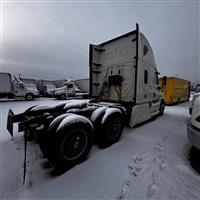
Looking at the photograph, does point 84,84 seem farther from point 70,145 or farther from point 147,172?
point 147,172

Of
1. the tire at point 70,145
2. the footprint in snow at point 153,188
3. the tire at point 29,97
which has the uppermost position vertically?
the tire at point 29,97

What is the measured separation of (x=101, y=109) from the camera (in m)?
3.49

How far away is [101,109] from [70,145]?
128cm

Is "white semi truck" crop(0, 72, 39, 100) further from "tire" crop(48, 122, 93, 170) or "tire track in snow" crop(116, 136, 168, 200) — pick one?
"tire track in snow" crop(116, 136, 168, 200)

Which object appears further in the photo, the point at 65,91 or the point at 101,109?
the point at 65,91

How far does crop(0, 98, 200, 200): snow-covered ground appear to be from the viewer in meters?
1.91

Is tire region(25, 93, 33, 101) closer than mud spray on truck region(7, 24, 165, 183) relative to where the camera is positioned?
No

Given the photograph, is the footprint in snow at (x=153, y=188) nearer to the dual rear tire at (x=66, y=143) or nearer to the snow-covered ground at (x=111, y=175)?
the snow-covered ground at (x=111, y=175)

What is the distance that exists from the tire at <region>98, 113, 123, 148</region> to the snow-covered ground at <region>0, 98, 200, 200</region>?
0.19 metres

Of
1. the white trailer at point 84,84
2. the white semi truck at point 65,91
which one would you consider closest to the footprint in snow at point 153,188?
the white semi truck at point 65,91

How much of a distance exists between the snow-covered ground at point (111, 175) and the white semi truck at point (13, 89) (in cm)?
1398

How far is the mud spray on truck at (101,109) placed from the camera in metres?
2.46

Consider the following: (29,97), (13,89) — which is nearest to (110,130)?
(29,97)

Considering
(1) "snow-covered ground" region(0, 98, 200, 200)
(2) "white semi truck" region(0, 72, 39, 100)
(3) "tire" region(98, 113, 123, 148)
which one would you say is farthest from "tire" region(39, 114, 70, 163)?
(2) "white semi truck" region(0, 72, 39, 100)
